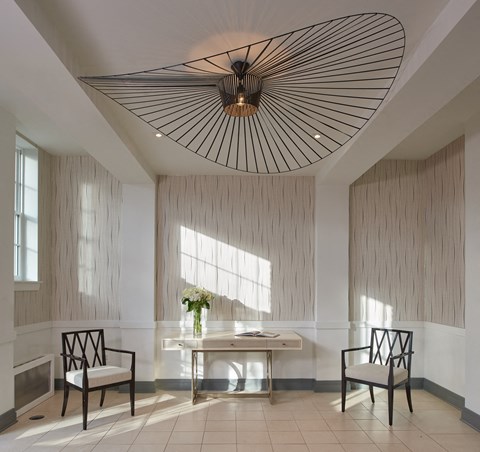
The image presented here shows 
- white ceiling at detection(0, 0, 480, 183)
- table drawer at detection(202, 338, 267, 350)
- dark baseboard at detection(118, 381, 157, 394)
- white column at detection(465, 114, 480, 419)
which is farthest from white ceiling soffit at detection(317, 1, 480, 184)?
dark baseboard at detection(118, 381, 157, 394)

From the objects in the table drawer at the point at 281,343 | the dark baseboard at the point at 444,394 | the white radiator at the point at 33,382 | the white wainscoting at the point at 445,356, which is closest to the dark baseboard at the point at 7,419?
the white radiator at the point at 33,382

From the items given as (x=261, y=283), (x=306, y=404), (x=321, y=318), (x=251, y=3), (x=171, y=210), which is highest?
(x=251, y=3)

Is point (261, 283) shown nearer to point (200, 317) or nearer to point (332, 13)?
point (200, 317)

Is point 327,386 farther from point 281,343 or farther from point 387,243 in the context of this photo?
point 387,243

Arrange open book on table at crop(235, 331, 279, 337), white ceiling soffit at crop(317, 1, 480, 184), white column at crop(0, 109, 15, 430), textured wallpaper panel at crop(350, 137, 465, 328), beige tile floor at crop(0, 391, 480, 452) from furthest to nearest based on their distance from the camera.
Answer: textured wallpaper panel at crop(350, 137, 465, 328) → open book on table at crop(235, 331, 279, 337) → white column at crop(0, 109, 15, 430) → beige tile floor at crop(0, 391, 480, 452) → white ceiling soffit at crop(317, 1, 480, 184)

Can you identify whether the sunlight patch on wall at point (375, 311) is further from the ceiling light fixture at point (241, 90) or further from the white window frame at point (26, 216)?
the ceiling light fixture at point (241, 90)

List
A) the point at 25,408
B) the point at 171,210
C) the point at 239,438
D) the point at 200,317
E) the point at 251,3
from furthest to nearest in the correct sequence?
the point at 171,210
the point at 200,317
the point at 25,408
the point at 239,438
the point at 251,3

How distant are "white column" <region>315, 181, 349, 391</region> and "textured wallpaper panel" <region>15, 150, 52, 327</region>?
3140 millimetres

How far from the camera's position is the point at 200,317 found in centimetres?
576

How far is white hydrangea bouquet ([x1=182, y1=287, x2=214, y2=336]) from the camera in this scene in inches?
223

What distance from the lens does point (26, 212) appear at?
18.3ft

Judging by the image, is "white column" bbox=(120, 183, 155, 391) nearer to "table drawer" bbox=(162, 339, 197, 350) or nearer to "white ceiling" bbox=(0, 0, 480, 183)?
"table drawer" bbox=(162, 339, 197, 350)

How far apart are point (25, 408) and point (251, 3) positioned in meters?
4.37

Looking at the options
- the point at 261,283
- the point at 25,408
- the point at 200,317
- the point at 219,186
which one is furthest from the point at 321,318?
the point at 25,408
